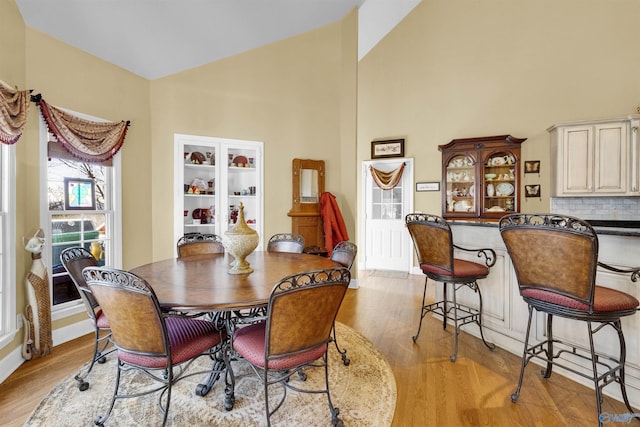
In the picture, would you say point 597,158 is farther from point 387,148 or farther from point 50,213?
point 50,213

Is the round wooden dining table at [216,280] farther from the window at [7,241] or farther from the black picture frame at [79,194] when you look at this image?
the black picture frame at [79,194]

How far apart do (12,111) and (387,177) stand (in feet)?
16.4

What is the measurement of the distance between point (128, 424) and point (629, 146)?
18.8ft

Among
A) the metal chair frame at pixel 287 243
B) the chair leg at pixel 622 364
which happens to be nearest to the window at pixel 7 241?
the metal chair frame at pixel 287 243

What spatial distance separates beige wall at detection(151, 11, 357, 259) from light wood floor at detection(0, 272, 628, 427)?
66.9 inches

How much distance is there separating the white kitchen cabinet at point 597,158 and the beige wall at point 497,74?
392 millimetres

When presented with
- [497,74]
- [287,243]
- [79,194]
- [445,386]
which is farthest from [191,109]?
[497,74]

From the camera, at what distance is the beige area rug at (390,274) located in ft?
17.2

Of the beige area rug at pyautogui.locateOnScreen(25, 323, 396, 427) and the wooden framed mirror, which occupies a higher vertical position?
the wooden framed mirror

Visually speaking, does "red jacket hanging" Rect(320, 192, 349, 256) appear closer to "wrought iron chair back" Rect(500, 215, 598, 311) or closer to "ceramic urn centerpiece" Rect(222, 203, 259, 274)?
"ceramic urn centerpiece" Rect(222, 203, 259, 274)

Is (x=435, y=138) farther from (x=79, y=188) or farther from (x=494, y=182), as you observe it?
(x=79, y=188)

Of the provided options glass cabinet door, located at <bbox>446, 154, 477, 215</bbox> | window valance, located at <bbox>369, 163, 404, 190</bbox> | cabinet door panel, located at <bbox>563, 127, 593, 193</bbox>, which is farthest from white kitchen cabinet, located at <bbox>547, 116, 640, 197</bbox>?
window valance, located at <bbox>369, 163, 404, 190</bbox>

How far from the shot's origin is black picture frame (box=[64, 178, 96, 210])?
9.30 ft

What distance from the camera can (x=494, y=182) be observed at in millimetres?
4727
